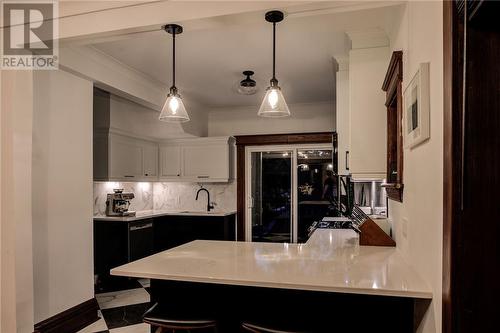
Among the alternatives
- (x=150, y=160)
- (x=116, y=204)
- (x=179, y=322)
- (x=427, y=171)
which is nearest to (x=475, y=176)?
(x=427, y=171)

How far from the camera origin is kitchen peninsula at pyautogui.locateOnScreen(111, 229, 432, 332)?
1.56m

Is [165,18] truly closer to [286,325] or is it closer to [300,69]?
[286,325]

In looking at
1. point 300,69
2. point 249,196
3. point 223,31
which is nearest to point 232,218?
point 249,196

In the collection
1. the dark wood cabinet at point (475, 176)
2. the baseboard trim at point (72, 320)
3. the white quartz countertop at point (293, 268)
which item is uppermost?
the dark wood cabinet at point (475, 176)

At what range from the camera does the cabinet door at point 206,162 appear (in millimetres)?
5551

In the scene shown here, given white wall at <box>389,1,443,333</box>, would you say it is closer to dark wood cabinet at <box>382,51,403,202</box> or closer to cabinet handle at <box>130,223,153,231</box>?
dark wood cabinet at <box>382,51,403,202</box>

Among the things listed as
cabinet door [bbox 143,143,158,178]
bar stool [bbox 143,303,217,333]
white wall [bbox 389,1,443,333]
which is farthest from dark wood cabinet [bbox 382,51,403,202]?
cabinet door [bbox 143,143,158,178]

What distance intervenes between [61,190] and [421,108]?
113 inches

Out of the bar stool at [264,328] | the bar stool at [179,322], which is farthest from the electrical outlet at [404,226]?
the bar stool at [179,322]

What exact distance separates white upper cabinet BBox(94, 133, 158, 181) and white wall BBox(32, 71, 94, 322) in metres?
1.09

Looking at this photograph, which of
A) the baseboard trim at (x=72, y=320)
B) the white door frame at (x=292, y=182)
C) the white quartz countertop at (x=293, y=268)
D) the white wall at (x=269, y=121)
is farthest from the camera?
the white door frame at (x=292, y=182)

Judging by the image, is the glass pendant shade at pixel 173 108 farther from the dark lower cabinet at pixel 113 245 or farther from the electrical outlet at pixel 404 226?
the dark lower cabinet at pixel 113 245

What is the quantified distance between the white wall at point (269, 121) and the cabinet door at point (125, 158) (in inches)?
58.1

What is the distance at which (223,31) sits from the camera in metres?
2.90
